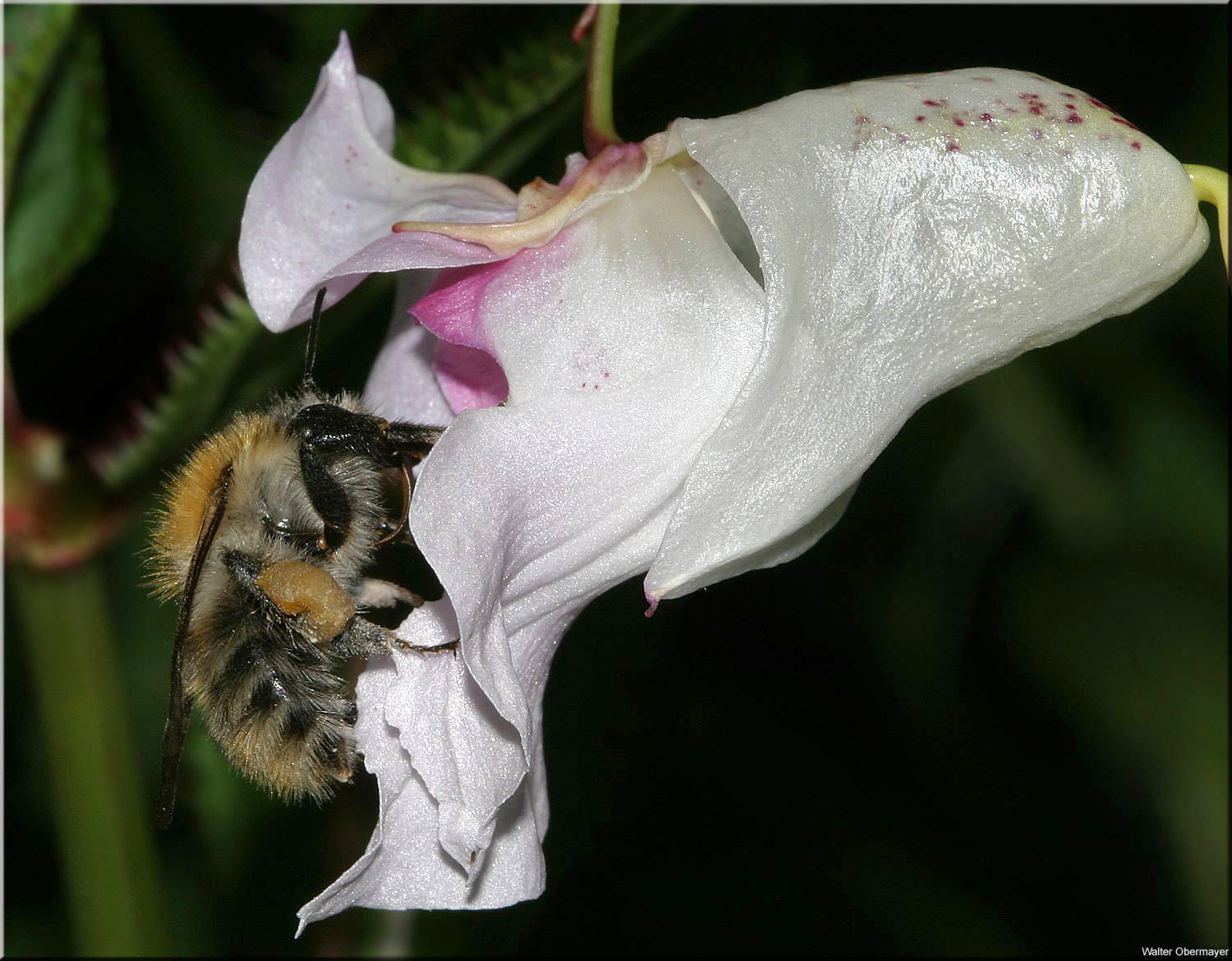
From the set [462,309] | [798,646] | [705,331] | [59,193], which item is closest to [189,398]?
[59,193]

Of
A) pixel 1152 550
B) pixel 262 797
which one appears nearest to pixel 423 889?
pixel 262 797

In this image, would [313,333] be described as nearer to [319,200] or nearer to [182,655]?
[319,200]

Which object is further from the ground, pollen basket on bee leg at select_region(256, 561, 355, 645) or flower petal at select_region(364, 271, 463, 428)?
flower petal at select_region(364, 271, 463, 428)

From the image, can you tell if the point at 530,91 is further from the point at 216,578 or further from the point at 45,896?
the point at 45,896

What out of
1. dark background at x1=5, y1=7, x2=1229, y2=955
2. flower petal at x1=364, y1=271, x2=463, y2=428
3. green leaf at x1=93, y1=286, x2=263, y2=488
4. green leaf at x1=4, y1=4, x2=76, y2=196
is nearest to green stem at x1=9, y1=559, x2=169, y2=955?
dark background at x1=5, y1=7, x2=1229, y2=955

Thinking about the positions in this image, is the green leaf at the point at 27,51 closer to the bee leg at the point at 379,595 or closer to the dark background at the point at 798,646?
the dark background at the point at 798,646

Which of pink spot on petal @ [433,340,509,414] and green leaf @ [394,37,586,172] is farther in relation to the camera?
green leaf @ [394,37,586,172]

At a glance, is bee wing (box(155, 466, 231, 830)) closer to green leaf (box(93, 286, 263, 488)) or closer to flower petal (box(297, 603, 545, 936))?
flower petal (box(297, 603, 545, 936))
